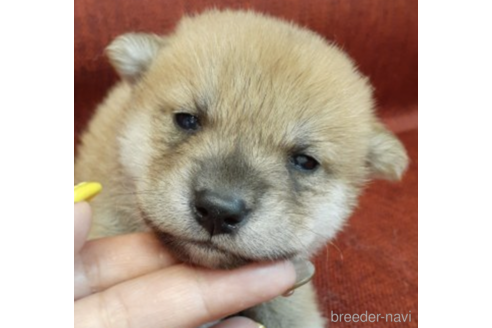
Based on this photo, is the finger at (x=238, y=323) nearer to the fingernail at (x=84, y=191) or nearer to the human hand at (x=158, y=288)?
the human hand at (x=158, y=288)

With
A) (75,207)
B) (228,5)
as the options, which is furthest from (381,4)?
(75,207)

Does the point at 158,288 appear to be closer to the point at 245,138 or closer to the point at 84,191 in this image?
the point at 84,191

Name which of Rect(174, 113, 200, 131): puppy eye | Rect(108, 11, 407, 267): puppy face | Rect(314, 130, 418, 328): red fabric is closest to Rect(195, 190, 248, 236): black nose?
Rect(108, 11, 407, 267): puppy face

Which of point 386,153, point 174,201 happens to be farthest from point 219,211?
point 386,153

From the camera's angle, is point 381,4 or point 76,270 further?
point 381,4

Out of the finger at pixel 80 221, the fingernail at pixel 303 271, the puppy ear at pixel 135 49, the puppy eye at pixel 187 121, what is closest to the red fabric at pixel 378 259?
the fingernail at pixel 303 271

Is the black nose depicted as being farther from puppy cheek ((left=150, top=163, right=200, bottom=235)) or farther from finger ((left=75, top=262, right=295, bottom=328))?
finger ((left=75, top=262, right=295, bottom=328))
